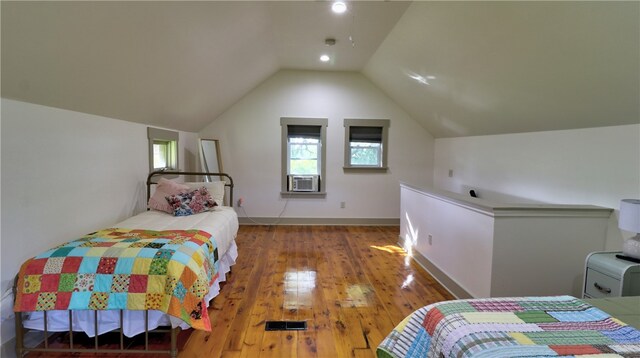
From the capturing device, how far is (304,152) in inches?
219

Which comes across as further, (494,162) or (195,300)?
(494,162)

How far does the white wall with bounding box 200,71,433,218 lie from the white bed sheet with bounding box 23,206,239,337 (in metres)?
1.96

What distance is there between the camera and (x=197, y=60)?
3.00 m

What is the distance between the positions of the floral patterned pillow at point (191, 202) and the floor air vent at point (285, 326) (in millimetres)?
1393

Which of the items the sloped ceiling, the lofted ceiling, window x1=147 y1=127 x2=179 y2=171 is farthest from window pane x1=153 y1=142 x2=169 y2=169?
the sloped ceiling

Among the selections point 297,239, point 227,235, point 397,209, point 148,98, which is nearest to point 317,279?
point 227,235

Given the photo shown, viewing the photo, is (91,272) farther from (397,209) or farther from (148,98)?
(397,209)

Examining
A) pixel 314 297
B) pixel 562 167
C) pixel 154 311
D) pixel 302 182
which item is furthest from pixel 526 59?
pixel 302 182

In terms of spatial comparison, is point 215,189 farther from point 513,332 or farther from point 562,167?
point 562,167

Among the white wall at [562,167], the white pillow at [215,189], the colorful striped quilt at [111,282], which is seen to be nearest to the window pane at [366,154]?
the white wall at [562,167]

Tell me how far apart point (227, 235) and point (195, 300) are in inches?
44.7

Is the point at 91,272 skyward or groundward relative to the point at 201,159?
groundward

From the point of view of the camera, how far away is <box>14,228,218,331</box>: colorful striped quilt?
1.78 metres

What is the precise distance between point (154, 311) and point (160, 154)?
9.04 ft
